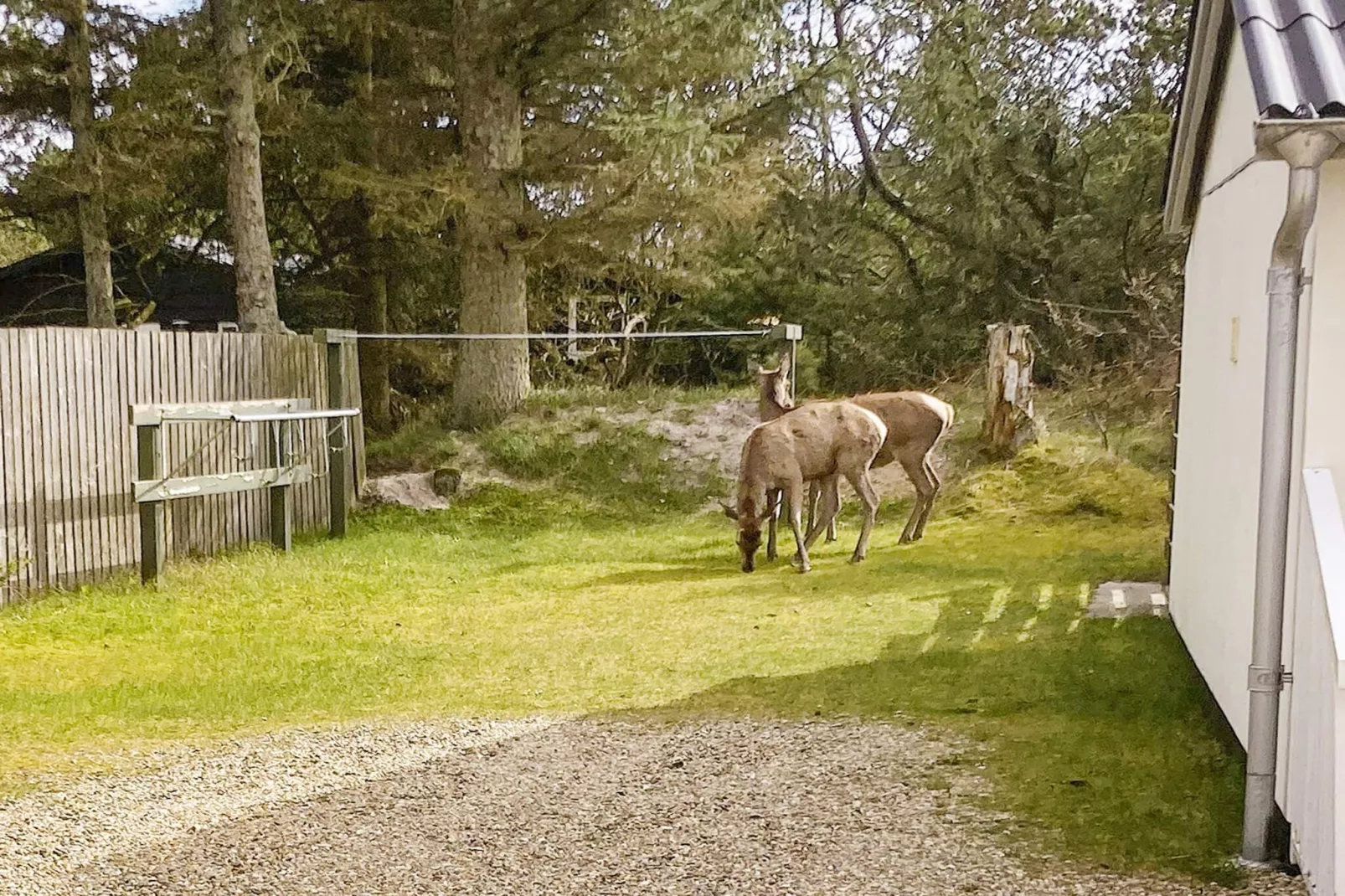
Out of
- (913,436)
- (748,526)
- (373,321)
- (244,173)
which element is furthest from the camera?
(373,321)

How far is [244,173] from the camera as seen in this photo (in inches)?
498

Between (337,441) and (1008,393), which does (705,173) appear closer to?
(1008,393)

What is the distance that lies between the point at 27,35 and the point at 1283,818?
15287 mm

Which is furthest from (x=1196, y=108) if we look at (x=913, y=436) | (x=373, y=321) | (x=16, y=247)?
(x=16, y=247)

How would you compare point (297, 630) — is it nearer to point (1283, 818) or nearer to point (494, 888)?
point (494, 888)

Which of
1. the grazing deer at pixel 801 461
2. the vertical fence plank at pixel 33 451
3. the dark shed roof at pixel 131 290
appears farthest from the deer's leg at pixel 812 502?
the dark shed roof at pixel 131 290

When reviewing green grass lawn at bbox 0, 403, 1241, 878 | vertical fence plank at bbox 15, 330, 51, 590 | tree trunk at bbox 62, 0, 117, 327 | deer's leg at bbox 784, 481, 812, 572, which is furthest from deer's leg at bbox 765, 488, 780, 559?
tree trunk at bbox 62, 0, 117, 327

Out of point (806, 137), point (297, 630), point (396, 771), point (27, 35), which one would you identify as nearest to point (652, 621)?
point (297, 630)

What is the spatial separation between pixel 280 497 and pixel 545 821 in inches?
255

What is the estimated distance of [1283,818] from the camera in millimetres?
3938

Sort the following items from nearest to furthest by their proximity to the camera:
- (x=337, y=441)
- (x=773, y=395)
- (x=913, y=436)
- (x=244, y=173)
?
(x=913, y=436), (x=773, y=395), (x=337, y=441), (x=244, y=173)

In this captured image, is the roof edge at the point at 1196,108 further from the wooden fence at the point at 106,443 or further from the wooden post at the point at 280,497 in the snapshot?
the wooden post at the point at 280,497

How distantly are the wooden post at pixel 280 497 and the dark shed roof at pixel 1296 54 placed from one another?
8019 millimetres

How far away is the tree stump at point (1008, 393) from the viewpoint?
12281 mm
